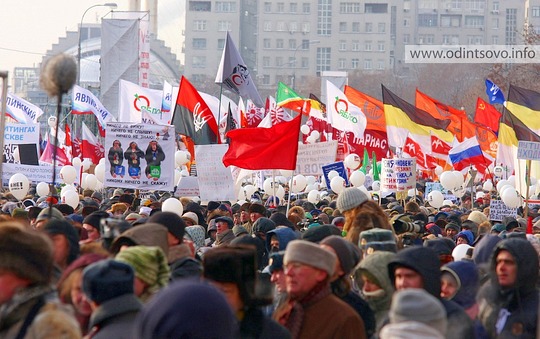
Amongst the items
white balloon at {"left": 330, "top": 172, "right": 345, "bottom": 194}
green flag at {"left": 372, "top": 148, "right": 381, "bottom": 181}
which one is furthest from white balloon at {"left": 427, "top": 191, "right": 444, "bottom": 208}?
green flag at {"left": 372, "top": 148, "right": 381, "bottom": 181}

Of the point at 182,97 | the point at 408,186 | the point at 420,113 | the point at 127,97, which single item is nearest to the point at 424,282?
the point at 408,186

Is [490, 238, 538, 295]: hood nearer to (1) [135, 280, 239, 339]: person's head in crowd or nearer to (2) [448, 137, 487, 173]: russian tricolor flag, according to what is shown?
Result: (1) [135, 280, 239, 339]: person's head in crowd

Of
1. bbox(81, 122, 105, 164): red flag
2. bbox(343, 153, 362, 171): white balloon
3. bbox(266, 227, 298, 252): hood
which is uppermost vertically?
bbox(81, 122, 105, 164): red flag

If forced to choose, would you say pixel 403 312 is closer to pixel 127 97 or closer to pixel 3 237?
pixel 3 237

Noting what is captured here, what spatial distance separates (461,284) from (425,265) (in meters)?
0.72

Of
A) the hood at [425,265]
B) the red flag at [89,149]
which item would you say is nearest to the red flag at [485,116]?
the red flag at [89,149]

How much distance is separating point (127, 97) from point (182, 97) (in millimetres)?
9617

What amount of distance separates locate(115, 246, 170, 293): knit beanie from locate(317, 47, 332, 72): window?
131752mm

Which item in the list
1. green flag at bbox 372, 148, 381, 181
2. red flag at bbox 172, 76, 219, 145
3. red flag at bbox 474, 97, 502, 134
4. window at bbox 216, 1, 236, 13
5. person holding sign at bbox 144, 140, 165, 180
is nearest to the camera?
person holding sign at bbox 144, 140, 165, 180

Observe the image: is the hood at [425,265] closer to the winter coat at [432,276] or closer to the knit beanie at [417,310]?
the winter coat at [432,276]

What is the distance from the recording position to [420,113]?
81.0 feet

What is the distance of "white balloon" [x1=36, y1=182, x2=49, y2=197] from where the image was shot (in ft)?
62.4

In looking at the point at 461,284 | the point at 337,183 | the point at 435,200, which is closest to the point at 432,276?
the point at 461,284

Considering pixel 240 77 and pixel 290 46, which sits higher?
pixel 290 46
